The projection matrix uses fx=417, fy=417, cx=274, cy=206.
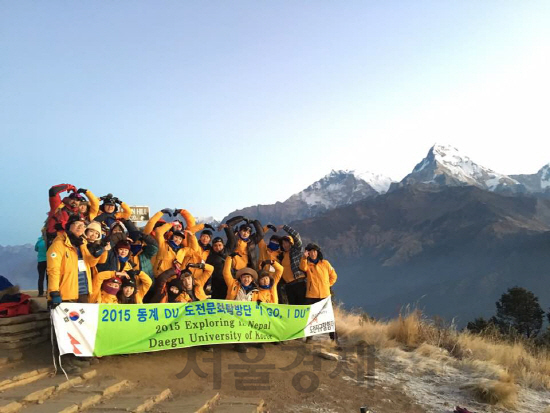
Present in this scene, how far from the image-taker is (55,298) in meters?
5.69

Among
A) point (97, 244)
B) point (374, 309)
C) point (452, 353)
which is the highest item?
point (97, 244)

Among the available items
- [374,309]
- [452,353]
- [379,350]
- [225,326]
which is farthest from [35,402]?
[374,309]

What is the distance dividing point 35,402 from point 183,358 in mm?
2401

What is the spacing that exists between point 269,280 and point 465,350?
4.42 m

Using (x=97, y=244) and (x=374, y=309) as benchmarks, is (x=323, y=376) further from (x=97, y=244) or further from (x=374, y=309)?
(x=374, y=309)

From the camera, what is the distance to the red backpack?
21.3 feet

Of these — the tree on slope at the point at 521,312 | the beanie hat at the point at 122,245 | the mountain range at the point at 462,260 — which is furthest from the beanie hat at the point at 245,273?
the mountain range at the point at 462,260

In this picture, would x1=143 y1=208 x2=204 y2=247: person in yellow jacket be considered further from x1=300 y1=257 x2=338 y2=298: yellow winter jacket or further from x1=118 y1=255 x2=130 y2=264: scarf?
x1=300 y1=257 x2=338 y2=298: yellow winter jacket

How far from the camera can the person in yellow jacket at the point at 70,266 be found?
5.84 meters

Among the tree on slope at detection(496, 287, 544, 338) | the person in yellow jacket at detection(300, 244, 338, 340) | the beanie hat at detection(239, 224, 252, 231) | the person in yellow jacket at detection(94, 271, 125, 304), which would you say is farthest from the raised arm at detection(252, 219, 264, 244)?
the tree on slope at detection(496, 287, 544, 338)

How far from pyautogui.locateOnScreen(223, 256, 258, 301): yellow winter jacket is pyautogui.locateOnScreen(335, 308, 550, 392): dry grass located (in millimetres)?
2984

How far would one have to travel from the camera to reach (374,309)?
149125 mm

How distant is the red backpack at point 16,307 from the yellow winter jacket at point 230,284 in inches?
128

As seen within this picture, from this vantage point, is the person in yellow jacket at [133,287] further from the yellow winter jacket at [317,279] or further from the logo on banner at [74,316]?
the yellow winter jacket at [317,279]
